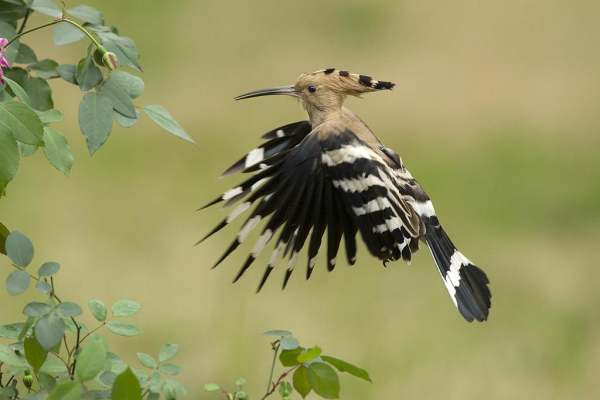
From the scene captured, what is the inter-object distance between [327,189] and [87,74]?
211 mm

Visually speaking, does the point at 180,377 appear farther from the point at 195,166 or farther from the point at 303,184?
the point at 303,184

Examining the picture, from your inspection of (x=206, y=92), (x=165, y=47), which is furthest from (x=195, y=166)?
(x=165, y=47)

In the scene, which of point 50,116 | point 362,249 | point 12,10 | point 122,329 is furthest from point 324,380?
point 362,249

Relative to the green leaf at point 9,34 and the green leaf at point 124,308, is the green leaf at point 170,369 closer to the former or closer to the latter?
the green leaf at point 124,308

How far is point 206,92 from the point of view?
2748 millimetres

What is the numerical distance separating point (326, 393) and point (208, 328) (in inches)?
46.5

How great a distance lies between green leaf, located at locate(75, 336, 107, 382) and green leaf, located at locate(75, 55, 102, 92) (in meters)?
0.19

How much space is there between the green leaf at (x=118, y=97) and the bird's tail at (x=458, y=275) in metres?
0.31

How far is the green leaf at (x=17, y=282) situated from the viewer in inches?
30.5

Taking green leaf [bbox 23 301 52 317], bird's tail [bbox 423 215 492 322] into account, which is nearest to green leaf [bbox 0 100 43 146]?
green leaf [bbox 23 301 52 317]

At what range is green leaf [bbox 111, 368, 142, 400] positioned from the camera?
0.73 m

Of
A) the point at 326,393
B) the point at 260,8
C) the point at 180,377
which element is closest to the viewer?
the point at 326,393

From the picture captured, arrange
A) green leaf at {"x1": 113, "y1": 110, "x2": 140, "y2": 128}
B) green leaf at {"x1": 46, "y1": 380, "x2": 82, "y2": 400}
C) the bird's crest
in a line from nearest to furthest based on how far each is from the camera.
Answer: green leaf at {"x1": 46, "y1": 380, "x2": 82, "y2": 400}, green leaf at {"x1": 113, "y1": 110, "x2": 140, "y2": 128}, the bird's crest

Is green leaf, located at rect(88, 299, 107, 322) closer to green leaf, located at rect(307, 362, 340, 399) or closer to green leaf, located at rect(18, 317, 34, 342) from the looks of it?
green leaf, located at rect(18, 317, 34, 342)
